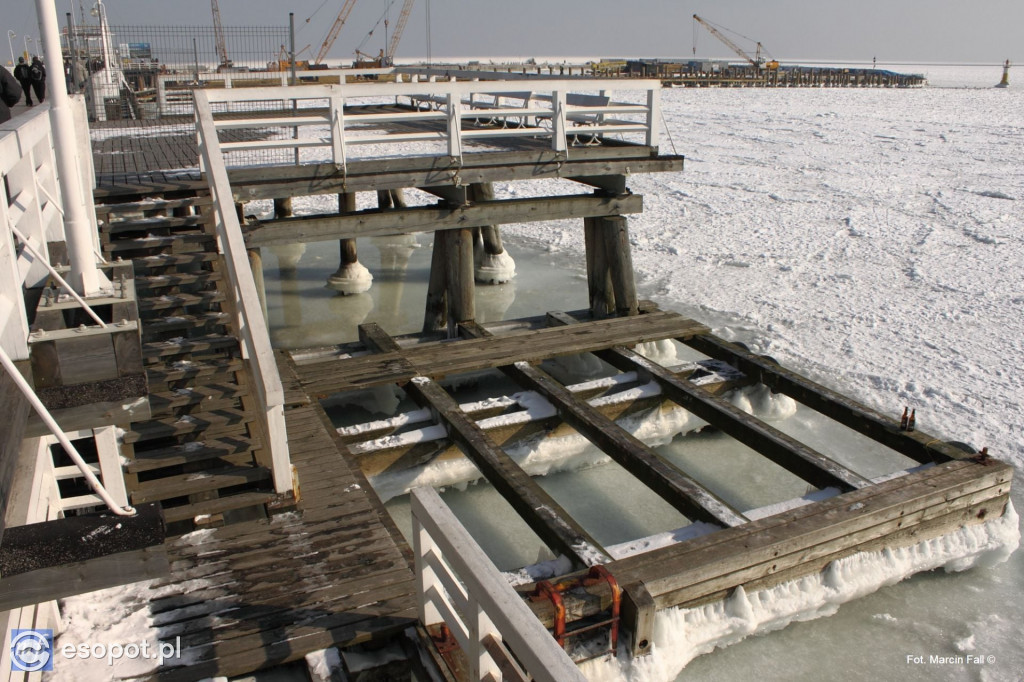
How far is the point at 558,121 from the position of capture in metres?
Result: 8.57

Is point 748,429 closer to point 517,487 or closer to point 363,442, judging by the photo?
point 517,487

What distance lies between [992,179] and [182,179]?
57.9 feet

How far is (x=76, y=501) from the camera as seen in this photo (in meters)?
4.42

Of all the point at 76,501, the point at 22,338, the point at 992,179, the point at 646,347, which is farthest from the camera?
the point at 992,179

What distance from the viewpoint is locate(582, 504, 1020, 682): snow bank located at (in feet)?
14.4

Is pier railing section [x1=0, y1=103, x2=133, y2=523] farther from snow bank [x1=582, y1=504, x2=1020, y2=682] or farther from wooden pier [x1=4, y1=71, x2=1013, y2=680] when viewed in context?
snow bank [x1=582, y1=504, x2=1020, y2=682]

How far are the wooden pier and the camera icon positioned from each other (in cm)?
52

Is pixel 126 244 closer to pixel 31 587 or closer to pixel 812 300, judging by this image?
pixel 31 587

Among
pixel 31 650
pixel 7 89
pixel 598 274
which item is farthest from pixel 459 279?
pixel 31 650

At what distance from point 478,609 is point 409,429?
12.7 ft

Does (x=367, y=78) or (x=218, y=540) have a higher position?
(x=367, y=78)

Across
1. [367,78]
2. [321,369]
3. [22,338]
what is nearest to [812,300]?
[321,369]

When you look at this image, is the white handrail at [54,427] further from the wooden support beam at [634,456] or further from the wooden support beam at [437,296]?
the wooden support beam at [437,296]

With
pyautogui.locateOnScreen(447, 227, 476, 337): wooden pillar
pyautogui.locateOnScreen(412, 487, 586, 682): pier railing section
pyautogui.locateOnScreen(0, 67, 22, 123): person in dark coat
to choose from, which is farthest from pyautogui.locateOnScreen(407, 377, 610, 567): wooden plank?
pyautogui.locateOnScreen(0, 67, 22, 123): person in dark coat
